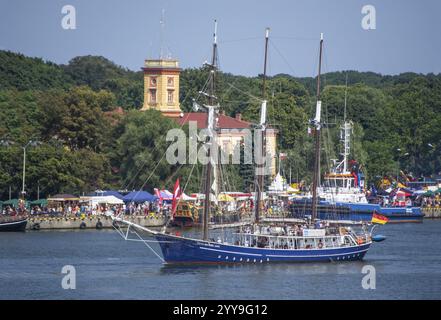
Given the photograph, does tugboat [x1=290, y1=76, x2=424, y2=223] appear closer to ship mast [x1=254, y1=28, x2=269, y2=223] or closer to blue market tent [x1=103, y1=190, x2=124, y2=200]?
blue market tent [x1=103, y1=190, x2=124, y2=200]

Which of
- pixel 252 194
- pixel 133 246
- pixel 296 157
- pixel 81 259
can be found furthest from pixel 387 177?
pixel 81 259

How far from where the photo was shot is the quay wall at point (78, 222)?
122 meters

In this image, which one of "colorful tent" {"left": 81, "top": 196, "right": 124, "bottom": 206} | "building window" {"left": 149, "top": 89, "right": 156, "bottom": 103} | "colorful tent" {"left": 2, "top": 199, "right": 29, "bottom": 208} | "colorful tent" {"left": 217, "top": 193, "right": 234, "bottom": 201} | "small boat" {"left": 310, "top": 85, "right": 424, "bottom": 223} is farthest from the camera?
"building window" {"left": 149, "top": 89, "right": 156, "bottom": 103}

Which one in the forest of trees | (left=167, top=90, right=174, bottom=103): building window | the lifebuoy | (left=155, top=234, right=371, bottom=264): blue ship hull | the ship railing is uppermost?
(left=167, top=90, right=174, bottom=103): building window

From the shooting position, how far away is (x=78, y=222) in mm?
Answer: 124688

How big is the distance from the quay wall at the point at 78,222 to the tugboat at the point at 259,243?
28.9m

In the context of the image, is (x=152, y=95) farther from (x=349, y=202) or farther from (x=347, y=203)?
(x=347, y=203)

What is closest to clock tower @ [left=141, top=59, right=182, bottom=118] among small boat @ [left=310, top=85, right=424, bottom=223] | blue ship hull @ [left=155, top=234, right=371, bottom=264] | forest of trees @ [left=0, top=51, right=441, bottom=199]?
forest of trees @ [left=0, top=51, right=441, bottom=199]

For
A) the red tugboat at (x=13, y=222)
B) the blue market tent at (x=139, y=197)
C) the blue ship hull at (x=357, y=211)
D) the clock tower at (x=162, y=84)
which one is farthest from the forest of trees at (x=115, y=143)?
the red tugboat at (x=13, y=222)

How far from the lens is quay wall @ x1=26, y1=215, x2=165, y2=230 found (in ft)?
400

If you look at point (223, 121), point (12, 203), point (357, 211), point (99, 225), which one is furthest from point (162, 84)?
point (99, 225)

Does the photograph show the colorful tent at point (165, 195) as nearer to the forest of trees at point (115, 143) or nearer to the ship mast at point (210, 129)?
the forest of trees at point (115, 143)

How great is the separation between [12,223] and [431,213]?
5686 cm

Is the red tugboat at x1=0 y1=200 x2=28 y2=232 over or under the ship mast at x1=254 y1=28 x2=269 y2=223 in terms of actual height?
under
